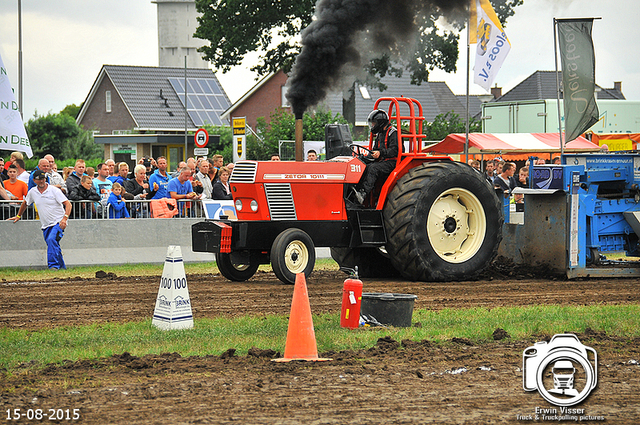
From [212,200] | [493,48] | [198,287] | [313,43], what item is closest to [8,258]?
[212,200]

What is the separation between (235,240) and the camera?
10133 millimetres

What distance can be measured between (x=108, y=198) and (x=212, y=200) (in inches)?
70.0

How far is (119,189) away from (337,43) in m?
4.62

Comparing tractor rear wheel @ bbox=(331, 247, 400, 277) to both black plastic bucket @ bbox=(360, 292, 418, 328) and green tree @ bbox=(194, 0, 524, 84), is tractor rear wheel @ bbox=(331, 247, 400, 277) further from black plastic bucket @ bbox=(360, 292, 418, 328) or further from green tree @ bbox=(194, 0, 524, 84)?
green tree @ bbox=(194, 0, 524, 84)

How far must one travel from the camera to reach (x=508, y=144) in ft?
78.0

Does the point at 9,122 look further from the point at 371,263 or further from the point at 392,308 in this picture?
the point at 392,308

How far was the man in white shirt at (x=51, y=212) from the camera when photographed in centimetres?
1285

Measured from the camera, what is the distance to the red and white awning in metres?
22.5

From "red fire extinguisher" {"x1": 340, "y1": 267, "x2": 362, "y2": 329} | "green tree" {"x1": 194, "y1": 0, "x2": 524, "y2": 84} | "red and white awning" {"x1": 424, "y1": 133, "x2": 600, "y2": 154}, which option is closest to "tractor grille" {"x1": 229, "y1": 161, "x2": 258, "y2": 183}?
"red fire extinguisher" {"x1": 340, "y1": 267, "x2": 362, "y2": 329}

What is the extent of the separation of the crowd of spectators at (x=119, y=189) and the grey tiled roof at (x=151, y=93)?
33.9 metres

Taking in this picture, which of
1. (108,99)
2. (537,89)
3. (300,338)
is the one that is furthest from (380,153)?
(108,99)

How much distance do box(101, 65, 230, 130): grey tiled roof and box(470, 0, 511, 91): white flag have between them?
3270 cm

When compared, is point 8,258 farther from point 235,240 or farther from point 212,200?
point 235,240

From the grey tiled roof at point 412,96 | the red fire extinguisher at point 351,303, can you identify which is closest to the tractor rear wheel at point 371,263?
the red fire extinguisher at point 351,303
